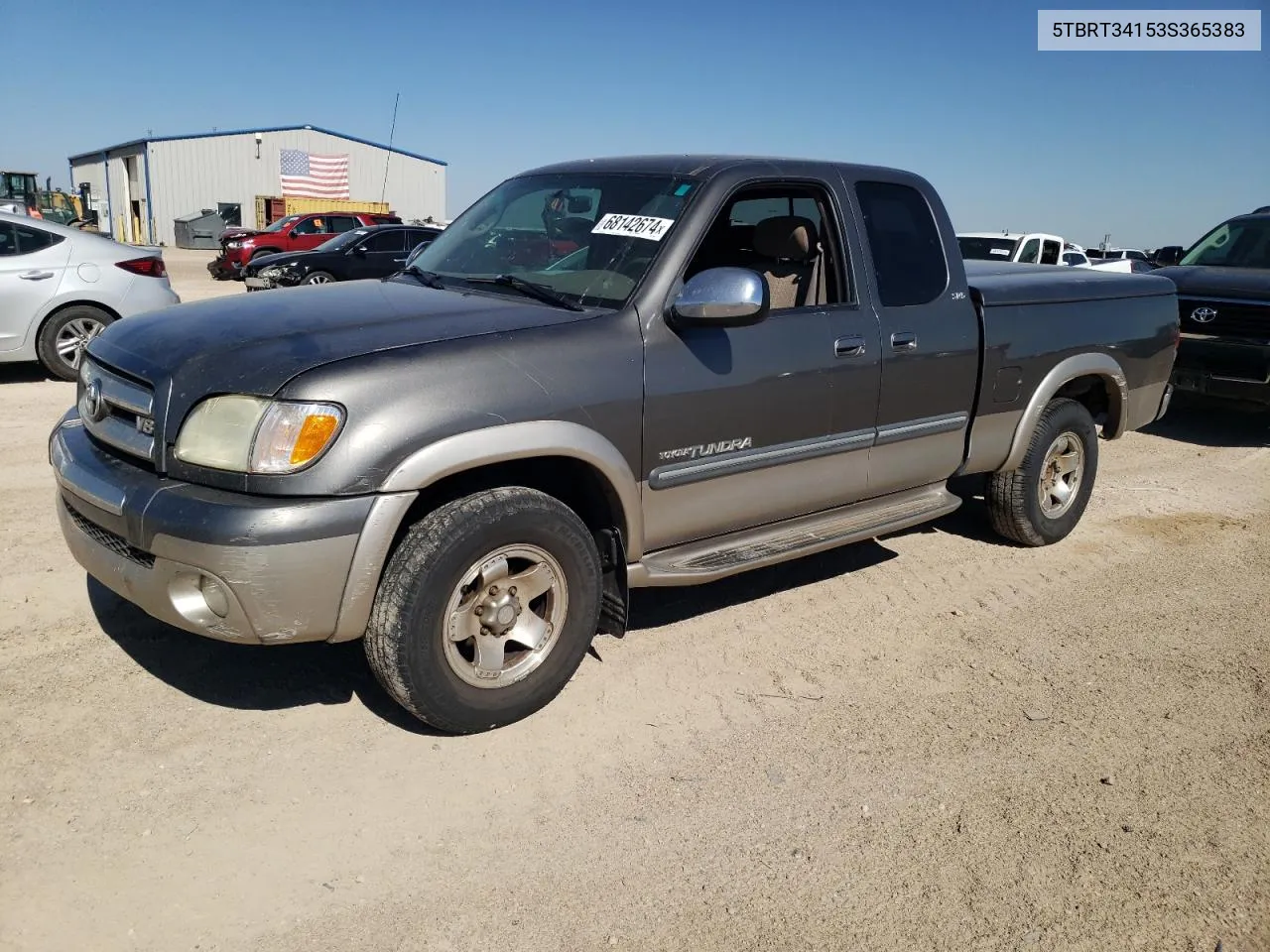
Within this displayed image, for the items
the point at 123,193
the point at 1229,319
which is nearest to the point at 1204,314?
the point at 1229,319

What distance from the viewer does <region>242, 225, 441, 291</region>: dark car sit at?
54.5ft

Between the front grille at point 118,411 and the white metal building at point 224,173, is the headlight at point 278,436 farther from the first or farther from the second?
the white metal building at point 224,173

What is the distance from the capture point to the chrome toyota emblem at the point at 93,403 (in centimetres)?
350

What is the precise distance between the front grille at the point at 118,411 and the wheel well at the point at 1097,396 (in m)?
4.56

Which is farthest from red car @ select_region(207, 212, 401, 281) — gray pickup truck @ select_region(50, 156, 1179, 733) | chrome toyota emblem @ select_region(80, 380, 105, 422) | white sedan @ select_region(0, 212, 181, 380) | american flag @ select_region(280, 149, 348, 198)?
american flag @ select_region(280, 149, 348, 198)

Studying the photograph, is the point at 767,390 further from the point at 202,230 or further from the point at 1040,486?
the point at 202,230

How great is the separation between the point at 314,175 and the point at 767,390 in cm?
4725

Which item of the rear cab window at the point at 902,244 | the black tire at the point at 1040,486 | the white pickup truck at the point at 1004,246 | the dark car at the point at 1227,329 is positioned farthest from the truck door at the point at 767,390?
the white pickup truck at the point at 1004,246

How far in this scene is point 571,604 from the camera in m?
3.57

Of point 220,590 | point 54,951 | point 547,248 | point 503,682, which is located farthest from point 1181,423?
point 54,951

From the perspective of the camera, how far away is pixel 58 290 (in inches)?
342

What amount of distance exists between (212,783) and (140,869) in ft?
1.37

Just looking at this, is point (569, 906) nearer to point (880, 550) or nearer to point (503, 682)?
point (503, 682)

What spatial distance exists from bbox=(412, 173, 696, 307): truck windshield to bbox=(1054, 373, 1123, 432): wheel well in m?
2.86
